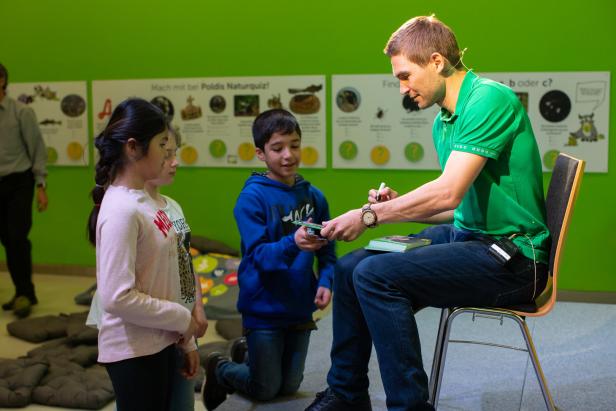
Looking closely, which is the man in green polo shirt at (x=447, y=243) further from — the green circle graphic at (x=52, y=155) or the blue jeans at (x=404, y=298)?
the green circle graphic at (x=52, y=155)

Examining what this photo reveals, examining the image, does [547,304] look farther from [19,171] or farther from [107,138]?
[19,171]

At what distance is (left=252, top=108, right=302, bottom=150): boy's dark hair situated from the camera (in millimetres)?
2812

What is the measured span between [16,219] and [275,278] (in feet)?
8.62

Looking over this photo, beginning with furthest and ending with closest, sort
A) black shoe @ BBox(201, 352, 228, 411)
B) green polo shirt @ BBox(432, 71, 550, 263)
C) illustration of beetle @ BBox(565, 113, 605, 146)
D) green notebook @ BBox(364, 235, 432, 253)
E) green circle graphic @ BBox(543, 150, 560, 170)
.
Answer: green circle graphic @ BBox(543, 150, 560, 170) < illustration of beetle @ BBox(565, 113, 605, 146) < black shoe @ BBox(201, 352, 228, 411) < green notebook @ BBox(364, 235, 432, 253) < green polo shirt @ BBox(432, 71, 550, 263)

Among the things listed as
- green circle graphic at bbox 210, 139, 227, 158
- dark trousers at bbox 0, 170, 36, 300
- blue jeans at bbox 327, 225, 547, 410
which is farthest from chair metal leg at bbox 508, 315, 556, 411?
dark trousers at bbox 0, 170, 36, 300

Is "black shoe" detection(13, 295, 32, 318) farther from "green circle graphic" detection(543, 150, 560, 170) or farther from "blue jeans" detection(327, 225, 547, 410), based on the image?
"green circle graphic" detection(543, 150, 560, 170)

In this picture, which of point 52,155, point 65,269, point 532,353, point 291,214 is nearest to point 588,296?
point 532,353

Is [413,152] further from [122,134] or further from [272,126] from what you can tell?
[122,134]

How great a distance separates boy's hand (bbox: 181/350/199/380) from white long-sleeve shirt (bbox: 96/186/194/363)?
119mm

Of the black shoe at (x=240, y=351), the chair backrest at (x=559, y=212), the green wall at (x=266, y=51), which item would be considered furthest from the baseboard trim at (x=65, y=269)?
the chair backrest at (x=559, y=212)

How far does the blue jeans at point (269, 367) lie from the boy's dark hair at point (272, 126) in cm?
76

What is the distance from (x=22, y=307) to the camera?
15.4 ft

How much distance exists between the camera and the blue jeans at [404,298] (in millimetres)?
2094

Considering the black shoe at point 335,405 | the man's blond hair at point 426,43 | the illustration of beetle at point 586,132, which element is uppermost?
the man's blond hair at point 426,43
